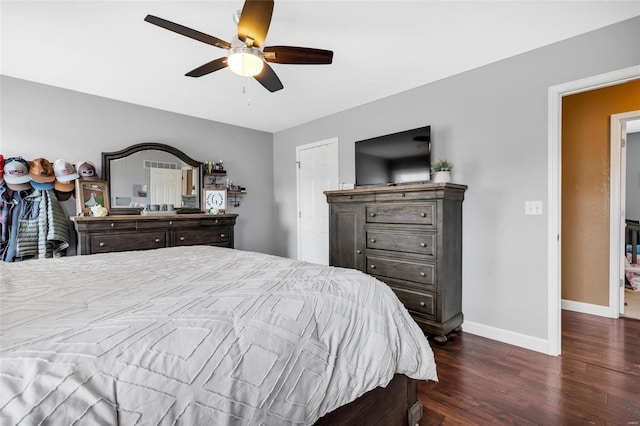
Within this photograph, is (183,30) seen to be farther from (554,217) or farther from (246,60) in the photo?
(554,217)

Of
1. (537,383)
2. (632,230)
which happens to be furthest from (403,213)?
(632,230)

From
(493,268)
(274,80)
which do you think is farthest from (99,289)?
(493,268)

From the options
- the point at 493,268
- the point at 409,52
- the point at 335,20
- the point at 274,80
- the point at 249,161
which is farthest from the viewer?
the point at 249,161

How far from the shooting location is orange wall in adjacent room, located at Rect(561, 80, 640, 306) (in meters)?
3.14

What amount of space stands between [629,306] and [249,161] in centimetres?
529

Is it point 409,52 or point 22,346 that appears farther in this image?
point 409,52

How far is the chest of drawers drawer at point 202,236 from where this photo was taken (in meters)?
3.55

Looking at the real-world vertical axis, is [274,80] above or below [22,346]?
above

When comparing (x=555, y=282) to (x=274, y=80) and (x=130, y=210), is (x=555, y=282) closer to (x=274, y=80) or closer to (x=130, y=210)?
(x=274, y=80)

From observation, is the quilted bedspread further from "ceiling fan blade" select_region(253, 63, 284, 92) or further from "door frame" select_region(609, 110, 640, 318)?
"door frame" select_region(609, 110, 640, 318)

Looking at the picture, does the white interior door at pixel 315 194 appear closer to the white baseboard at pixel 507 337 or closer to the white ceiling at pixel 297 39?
the white ceiling at pixel 297 39

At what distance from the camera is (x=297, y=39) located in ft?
7.55

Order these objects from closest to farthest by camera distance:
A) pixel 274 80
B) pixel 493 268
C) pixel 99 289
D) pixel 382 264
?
pixel 99 289
pixel 274 80
pixel 493 268
pixel 382 264

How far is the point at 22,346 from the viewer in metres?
0.66
